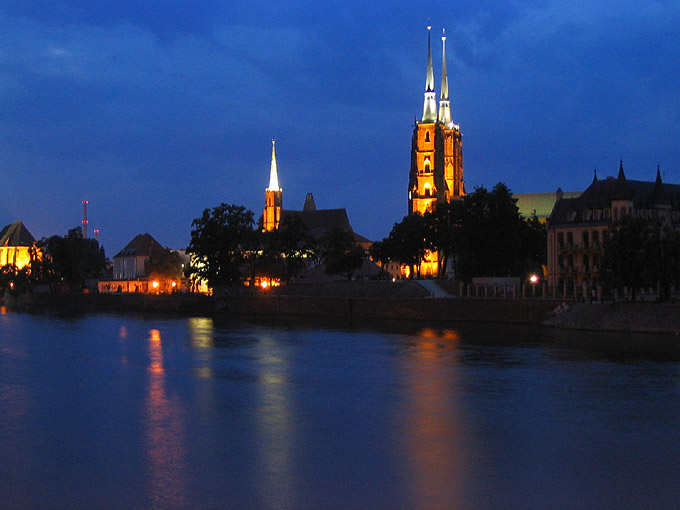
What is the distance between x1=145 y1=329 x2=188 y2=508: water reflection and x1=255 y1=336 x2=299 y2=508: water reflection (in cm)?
206

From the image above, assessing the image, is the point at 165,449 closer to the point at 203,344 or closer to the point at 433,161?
the point at 203,344

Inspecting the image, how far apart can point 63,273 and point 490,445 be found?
149 meters

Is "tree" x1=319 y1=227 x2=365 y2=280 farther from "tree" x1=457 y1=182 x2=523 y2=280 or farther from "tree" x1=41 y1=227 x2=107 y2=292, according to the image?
"tree" x1=41 y1=227 x2=107 y2=292

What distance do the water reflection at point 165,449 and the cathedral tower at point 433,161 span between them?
5740 inches

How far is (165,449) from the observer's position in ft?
83.4

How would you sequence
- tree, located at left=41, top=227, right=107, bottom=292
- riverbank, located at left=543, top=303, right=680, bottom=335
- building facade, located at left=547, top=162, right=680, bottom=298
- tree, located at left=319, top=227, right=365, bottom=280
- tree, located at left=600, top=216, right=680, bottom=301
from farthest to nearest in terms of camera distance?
1. tree, located at left=41, top=227, right=107, bottom=292
2. tree, located at left=319, top=227, right=365, bottom=280
3. building facade, located at left=547, top=162, right=680, bottom=298
4. tree, located at left=600, top=216, right=680, bottom=301
5. riverbank, located at left=543, top=303, right=680, bottom=335

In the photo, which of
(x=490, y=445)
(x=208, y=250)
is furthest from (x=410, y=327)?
(x=490, y=445)

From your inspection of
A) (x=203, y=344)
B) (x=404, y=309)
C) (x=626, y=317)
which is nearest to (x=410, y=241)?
(x=404, y=309)

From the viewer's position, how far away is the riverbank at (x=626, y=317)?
6375 centimetres

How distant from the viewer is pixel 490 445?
25.8 meters

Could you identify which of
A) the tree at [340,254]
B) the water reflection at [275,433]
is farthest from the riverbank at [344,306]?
the water reflection at [275,433]

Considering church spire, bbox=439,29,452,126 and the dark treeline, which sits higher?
church spire, bbox=439,29,452,126

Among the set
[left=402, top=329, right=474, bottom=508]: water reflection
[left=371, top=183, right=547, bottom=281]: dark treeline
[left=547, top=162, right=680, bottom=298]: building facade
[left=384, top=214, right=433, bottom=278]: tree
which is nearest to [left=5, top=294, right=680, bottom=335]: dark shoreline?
[left=547, top=162, right=680, bottom=298]: building facade

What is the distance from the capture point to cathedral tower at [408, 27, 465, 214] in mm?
182750
